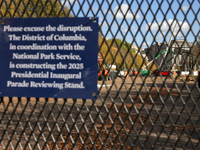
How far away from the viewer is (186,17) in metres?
2.53

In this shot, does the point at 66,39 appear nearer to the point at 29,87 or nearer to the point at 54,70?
the point at 54,70

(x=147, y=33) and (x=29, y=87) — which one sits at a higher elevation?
(x=147, y=33)

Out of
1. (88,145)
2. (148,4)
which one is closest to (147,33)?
(148,4)

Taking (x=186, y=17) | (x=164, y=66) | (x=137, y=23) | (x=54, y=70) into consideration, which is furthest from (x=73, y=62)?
(x=186, y=17)

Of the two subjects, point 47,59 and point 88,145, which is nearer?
point 47,59

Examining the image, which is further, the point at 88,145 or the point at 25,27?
the point at 88,145

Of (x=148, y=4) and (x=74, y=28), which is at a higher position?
(x=148, y=4)

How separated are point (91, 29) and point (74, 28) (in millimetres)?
200

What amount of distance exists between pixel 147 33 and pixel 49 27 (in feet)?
3.87

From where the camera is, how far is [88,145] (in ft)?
13.6

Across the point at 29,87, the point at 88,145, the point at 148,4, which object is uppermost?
the point at 148,4

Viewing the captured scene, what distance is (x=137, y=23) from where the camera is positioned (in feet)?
8.35

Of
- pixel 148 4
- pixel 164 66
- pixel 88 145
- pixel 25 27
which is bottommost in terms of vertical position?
pixel 88 145

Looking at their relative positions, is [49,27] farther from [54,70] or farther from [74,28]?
[54,70]
